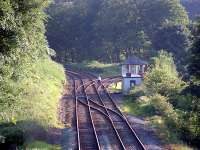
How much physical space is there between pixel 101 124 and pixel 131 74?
20191 millimetres

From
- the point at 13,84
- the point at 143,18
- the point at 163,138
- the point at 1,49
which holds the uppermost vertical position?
the point at 143,18

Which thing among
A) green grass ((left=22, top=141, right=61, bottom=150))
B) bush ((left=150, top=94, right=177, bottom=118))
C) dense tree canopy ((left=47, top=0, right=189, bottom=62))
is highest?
dense tree canopy ((left=47, top=0, right=189, bottom=62))

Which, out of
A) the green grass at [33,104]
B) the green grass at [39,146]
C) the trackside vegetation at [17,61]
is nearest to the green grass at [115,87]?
the green grass at [33,104]

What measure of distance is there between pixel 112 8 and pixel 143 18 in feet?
22.9

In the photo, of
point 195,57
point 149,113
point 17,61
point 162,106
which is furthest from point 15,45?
point 149,113

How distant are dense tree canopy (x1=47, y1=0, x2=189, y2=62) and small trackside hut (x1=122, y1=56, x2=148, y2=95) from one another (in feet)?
91.5

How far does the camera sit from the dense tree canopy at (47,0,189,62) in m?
87.4

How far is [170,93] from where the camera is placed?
45844 millimetres

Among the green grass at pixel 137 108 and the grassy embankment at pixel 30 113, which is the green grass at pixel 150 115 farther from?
the grassy embankment at pixel 30 113

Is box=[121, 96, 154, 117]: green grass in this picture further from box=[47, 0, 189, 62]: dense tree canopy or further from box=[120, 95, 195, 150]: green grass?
box=[47, 0, 189, 62]: dense tree canopy

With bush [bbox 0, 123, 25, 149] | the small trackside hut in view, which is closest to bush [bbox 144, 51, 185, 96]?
the small trackside hut

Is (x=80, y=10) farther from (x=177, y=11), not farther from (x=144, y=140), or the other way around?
(x=144, y=140)

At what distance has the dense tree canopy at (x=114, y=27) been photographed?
8738 centimetres

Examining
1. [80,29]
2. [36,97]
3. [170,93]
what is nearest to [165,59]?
[170,93]
